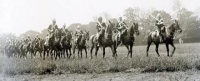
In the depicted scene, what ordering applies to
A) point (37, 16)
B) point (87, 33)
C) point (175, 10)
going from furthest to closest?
point (87, 33) < point (37, 16) < point (175, 10)

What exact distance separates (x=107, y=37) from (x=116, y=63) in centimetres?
83

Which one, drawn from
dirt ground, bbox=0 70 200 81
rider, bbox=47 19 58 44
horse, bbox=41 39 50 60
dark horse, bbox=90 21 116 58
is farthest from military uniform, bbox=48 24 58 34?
dirt ground, bbox=0 70 200 81

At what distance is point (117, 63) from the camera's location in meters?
5.10

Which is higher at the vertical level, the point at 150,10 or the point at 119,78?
Result: the point at 150,10

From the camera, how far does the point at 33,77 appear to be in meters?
5.35

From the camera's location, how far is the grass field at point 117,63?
486 centimetres

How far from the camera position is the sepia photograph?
4.76 m

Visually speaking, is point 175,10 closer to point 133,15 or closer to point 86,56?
point 133,15

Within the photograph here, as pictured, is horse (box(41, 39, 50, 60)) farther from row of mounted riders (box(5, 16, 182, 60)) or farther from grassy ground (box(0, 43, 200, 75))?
grassy ground (box(0, 43, 200, 75))

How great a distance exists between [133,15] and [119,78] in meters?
0.98

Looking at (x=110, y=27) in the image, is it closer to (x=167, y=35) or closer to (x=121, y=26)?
(x=121, y=26)

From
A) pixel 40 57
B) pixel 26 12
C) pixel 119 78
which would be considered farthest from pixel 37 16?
pixel 119 78

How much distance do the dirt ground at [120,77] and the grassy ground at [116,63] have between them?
0.33 feet

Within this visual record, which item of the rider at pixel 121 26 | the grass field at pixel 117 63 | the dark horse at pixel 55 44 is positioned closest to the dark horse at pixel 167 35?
the grass field at pixel 117 63
